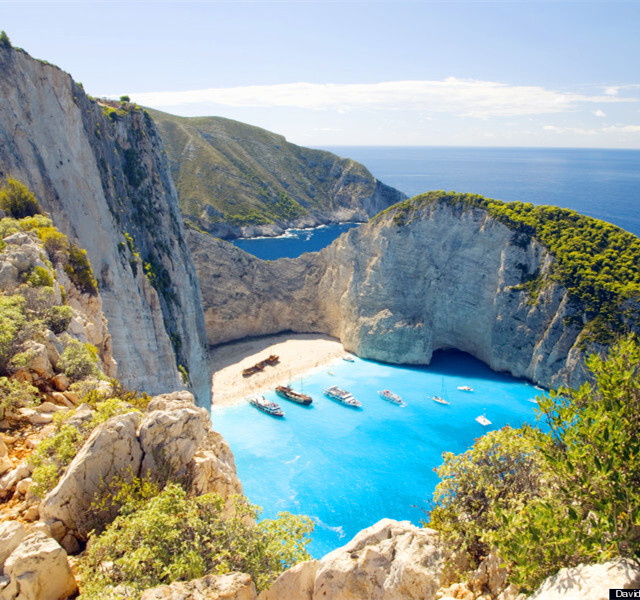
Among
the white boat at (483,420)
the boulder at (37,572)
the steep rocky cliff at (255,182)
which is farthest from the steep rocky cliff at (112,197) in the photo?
the steep rocky cliff at (255,182)

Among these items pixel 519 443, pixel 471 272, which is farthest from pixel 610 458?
pixel 471 272

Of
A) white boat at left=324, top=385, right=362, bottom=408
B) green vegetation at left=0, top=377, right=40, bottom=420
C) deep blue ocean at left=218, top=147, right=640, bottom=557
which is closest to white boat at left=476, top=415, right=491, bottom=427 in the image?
deep blue ocean at left=218, top=147, right=640, bottom=557

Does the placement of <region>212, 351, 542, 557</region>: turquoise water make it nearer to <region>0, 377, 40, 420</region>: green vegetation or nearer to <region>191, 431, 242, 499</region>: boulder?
<region>191, 431, 242, 499</region>: boulder

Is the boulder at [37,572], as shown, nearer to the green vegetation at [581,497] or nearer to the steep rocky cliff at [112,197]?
the green vegetation at [581,497]

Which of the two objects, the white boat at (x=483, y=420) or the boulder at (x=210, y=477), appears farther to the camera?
the white boat at (x=483, y=420)

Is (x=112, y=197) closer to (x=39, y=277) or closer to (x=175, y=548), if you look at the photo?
(x=39, y=277)
